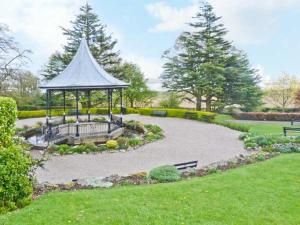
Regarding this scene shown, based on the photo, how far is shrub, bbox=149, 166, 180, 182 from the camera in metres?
8.96

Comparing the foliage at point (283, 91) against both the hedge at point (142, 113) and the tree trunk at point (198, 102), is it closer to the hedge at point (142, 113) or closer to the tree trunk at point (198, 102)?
the tree trunk at point (198, 102)

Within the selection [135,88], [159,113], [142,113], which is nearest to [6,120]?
[159,113]

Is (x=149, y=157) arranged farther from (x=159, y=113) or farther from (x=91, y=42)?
(x=91, y=42)

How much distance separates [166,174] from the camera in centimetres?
915

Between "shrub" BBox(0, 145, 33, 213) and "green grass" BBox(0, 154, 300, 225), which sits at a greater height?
"shrub" BBox(0, 145, 33, 213)

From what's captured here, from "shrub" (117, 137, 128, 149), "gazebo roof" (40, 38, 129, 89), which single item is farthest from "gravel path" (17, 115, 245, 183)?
"gazebo roof" (40, 38, 129, 89)

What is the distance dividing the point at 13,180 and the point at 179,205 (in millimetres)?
3391

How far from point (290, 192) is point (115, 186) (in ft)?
13.8

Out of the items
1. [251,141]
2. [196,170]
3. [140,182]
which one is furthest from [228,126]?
[140,182]

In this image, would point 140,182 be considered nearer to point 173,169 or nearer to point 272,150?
point 173,169

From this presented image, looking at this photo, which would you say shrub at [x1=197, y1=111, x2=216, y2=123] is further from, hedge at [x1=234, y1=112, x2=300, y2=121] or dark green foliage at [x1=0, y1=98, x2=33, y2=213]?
dark green foliage at [x1=0, y1=98, x2=33, y2=213]

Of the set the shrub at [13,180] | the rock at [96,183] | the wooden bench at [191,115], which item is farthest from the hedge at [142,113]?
the shrub at [13,180]

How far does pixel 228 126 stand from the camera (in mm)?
23141

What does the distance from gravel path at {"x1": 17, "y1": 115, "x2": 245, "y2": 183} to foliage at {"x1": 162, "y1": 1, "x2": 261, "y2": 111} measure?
1471 centimetres
